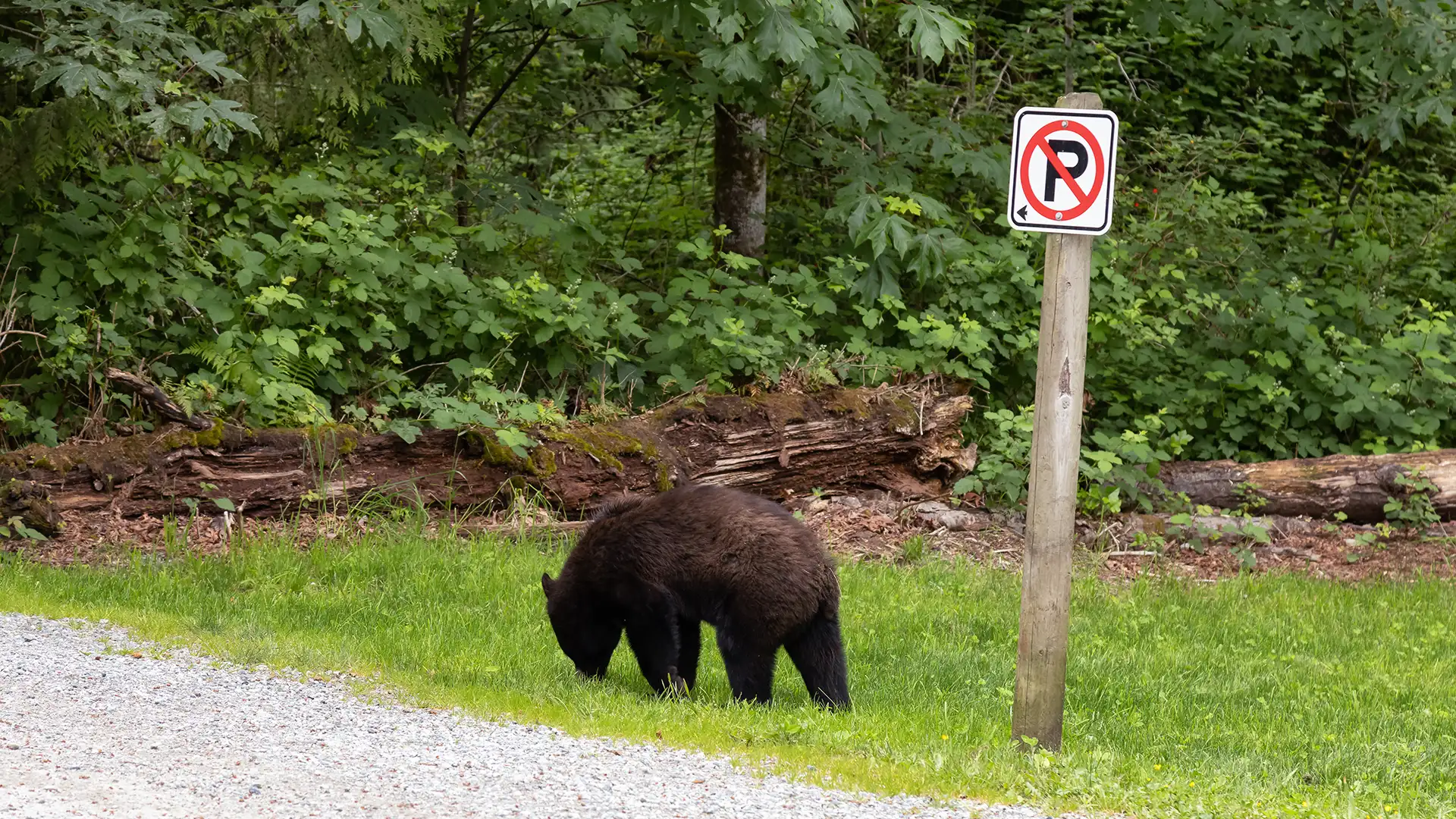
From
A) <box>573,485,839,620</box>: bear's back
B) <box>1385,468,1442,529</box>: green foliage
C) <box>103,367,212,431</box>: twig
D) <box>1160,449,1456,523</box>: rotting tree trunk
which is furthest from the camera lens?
<box>1160,449,1456,523</box>: rotting tree trunk

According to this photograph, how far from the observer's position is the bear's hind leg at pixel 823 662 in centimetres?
668

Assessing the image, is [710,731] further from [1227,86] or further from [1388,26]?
[1227,86]

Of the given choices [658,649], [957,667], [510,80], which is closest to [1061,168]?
[658,649]

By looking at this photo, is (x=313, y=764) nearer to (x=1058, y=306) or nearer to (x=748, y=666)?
(x=748, y=666)

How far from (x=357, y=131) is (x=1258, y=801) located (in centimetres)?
1061

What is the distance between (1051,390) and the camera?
578 cm

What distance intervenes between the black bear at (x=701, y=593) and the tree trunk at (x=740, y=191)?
24.5 feet

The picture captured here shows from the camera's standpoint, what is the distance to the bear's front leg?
266 inches

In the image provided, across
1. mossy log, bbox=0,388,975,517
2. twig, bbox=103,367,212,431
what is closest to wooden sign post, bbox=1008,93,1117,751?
mossy log, bbox=0,388,975,517

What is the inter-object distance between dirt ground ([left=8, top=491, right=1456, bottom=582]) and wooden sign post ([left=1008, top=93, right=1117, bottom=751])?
498 cm

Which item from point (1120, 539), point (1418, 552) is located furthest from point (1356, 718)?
point (1418, 552)

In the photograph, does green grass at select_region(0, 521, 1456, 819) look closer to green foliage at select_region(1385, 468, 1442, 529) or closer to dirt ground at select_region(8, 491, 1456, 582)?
dirt ground at select_region(8, 491, 1456, 582)

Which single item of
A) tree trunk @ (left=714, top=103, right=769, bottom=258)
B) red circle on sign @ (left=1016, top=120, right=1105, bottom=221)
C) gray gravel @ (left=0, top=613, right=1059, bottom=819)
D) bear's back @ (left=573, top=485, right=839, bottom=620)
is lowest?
gray gravel @ (left=0, top=613, right=1059, bottom=819)

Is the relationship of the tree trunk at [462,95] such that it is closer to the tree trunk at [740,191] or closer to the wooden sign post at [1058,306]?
the tree trunk at [740,191]
